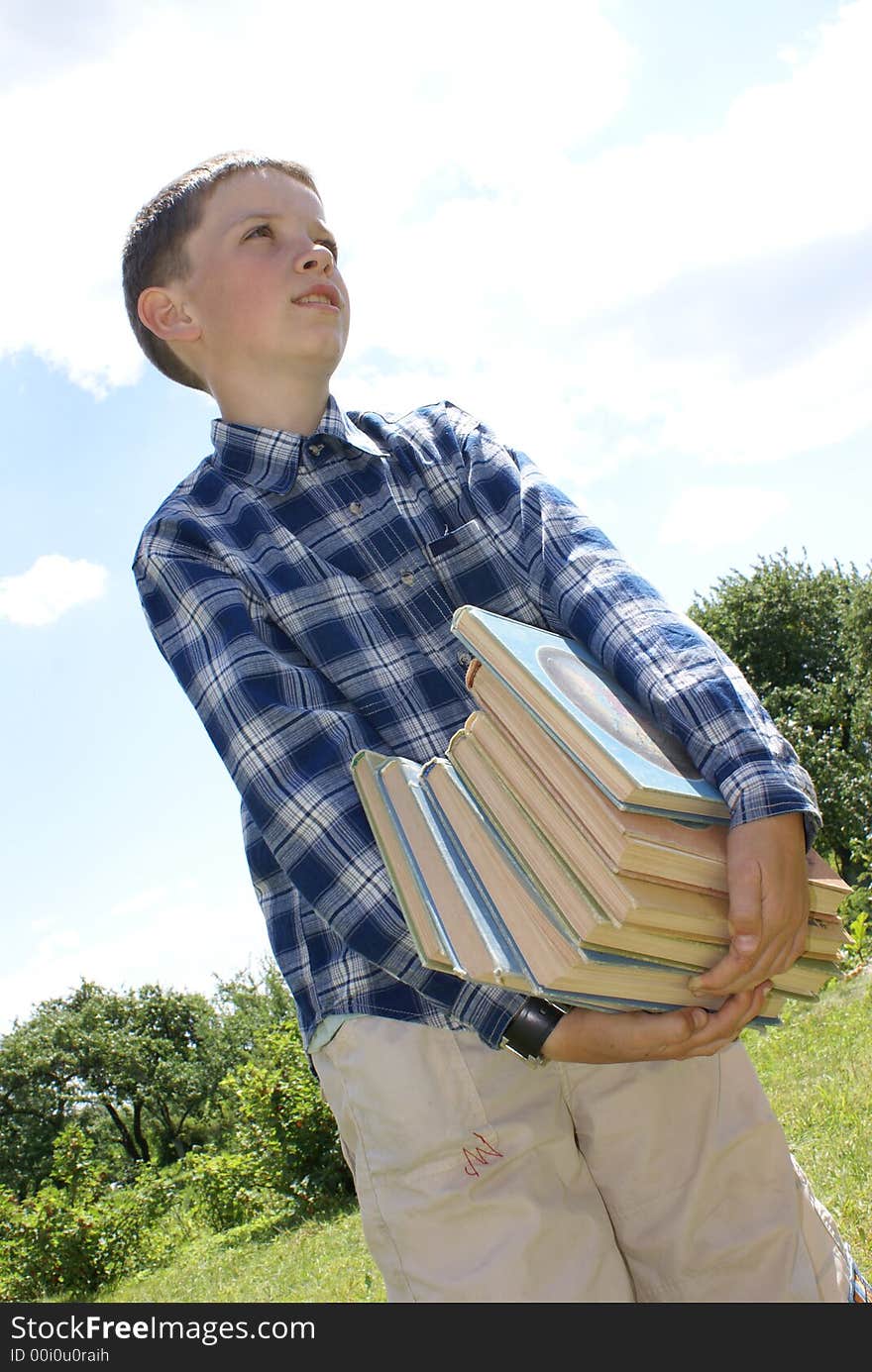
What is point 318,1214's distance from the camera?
9664 mm

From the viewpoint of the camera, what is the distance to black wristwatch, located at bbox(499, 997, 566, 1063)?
1.54 meters

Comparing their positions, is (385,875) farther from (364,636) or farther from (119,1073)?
(119,1073)

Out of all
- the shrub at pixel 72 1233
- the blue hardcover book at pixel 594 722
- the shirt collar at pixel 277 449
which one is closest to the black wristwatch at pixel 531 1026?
the blue hardcover book at pixel 594 722

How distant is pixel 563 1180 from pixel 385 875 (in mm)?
Result: 592

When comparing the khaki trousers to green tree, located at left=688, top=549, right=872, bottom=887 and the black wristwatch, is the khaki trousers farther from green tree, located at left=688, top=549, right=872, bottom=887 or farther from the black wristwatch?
green tree, located at left=688, top=549, right=872, bottom=887

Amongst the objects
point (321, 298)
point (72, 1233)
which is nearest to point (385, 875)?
point (321, 298)

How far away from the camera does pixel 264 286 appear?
2.21 metres

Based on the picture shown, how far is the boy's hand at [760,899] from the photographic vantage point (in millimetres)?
1439

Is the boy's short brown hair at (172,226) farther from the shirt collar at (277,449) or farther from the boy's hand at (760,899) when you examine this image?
the boy's hand at (760,899)

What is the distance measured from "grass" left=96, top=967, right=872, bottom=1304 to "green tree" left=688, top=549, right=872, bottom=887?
61.5 ft

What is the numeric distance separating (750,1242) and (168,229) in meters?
2.39

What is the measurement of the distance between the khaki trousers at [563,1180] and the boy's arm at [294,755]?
0.55 ft

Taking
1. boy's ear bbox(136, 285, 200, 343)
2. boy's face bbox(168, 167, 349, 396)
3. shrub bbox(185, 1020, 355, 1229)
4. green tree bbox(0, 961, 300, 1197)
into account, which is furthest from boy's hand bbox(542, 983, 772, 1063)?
green tree bbox(0, 961, 300, 1197)
